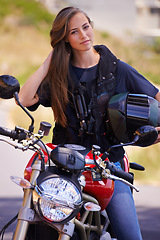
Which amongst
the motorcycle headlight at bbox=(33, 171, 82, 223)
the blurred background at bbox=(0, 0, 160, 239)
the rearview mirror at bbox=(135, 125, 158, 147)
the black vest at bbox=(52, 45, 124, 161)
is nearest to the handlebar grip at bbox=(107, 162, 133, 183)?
the rearview mirror at bbox=(135, 125, 158, 147)

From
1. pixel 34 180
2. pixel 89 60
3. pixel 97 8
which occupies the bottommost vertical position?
pixel 34 180

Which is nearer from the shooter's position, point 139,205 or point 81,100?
point 81,100

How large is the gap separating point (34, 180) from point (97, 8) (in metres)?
26.5

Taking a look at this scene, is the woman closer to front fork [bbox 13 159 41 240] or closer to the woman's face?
the woman's face

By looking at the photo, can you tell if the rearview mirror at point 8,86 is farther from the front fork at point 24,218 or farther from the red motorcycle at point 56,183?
the front fork at point 24,218

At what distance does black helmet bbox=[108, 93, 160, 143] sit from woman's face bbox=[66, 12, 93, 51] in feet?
1.51

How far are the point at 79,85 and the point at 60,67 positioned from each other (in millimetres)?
163

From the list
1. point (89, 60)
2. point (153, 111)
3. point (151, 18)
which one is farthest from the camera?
point (151, 18)

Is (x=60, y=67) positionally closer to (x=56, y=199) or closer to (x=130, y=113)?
(x=130, y=113)

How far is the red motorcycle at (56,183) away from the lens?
2602 millimetres

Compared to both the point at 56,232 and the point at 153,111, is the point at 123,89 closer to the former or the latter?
the point at 153,111

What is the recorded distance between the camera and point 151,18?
117 ft

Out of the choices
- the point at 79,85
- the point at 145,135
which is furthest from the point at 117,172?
the point at 79,85

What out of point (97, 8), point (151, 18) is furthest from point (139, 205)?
point (151, 18)
